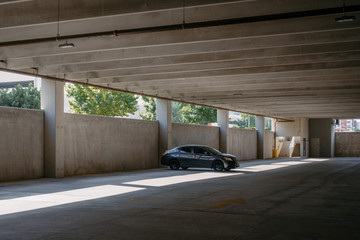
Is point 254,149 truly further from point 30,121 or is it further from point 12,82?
point 12,82

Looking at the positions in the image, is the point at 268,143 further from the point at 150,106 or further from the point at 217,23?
the point at 217,23

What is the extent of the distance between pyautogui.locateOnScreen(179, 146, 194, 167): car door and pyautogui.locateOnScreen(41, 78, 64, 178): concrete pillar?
7.53 m

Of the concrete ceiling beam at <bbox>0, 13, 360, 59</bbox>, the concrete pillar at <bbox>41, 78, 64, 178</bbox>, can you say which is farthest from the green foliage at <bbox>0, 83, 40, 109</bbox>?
the concrete ceiling beam at <bbox>0, 13, 360, 59</bbox>

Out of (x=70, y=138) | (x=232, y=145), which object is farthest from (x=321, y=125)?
(x=70, y=138)

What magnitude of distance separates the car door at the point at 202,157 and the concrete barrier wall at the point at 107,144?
3779 millimetres

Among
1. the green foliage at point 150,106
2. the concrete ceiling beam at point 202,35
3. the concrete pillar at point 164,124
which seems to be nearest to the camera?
the concrete ceiling beam at point 202,35

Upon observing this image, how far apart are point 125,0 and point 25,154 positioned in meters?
10.4

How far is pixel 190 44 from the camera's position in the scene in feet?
46.1

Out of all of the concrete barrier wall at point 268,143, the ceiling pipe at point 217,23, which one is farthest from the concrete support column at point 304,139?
the ceiling pipe at point 217,23

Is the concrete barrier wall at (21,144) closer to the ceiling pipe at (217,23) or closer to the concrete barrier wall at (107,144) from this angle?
the concrete barrier wall at (107,144)

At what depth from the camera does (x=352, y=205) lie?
10508 millimetres

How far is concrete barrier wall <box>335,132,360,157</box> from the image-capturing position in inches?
2000

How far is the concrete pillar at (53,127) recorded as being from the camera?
19.0 metres

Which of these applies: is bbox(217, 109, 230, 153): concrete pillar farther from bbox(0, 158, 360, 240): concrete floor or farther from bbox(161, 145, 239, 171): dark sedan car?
bbox(0, 158, 360, 240): concrete floor
